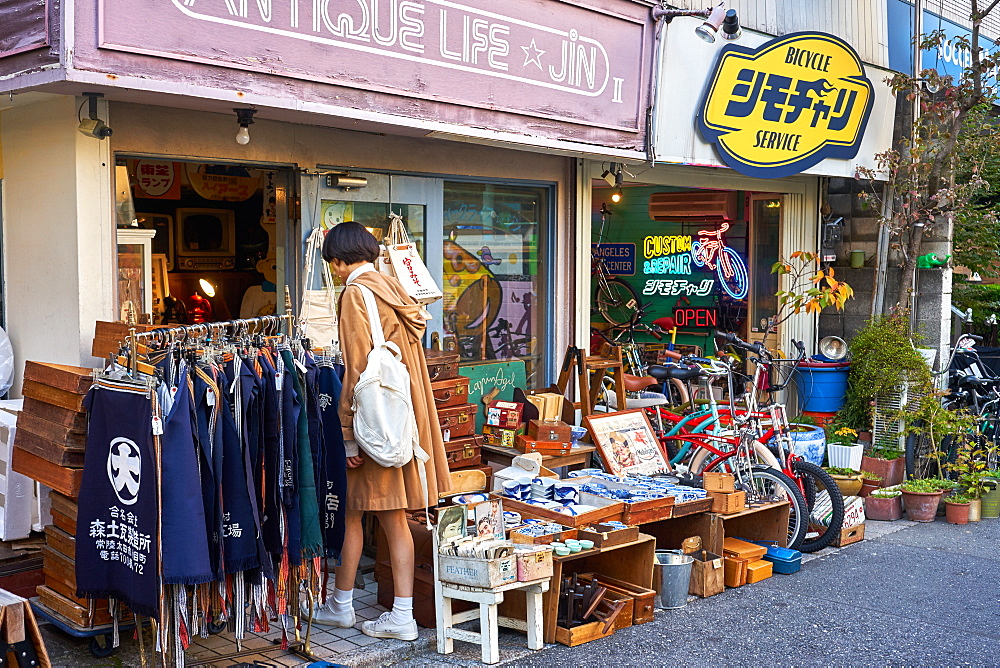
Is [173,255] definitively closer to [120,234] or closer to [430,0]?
[120,234]

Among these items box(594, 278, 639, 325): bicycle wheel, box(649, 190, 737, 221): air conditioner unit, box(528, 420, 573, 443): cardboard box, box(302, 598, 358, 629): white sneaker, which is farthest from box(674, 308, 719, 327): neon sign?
box(302, 598, 358, 629): white sneaker

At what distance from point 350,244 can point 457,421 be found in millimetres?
2199

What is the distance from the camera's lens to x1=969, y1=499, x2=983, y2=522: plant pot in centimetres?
895

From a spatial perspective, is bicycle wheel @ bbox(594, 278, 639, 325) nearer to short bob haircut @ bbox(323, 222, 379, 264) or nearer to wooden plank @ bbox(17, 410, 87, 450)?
short bob haircut @ bbox(323, 222, 379, 264)

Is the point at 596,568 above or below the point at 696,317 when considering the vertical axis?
below

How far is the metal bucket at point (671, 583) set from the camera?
6379mm

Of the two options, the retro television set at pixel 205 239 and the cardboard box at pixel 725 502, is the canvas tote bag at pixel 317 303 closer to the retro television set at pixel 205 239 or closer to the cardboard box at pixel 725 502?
the cardboard box at pixel 725 502

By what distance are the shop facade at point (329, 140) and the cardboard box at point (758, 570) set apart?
9.15 ft

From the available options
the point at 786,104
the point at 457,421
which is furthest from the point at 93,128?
the point at 786,104

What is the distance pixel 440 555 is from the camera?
18.3 feet

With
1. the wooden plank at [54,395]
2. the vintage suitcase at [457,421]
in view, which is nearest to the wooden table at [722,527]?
the vintage suitcase at [457,421]

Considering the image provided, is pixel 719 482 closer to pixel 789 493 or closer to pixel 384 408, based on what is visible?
pixel 789 493

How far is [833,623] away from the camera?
622 centimetres

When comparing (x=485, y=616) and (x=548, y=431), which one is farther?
(x=548, y=431)
